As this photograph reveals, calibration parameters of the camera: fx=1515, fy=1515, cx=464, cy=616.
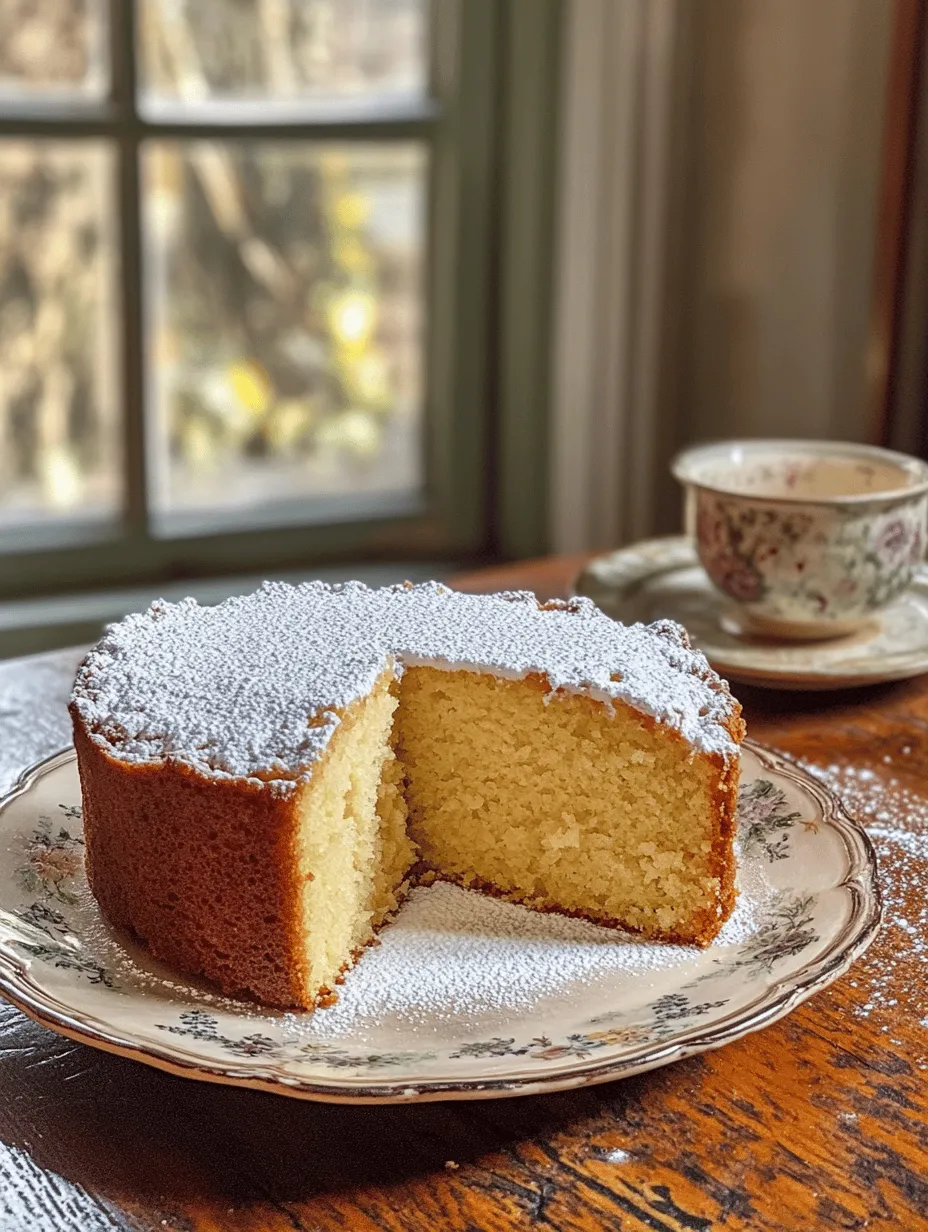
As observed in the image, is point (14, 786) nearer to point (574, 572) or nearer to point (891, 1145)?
point (891, 1145)

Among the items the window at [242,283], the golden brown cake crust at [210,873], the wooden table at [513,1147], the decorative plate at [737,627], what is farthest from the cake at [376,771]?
the window at [242,283]

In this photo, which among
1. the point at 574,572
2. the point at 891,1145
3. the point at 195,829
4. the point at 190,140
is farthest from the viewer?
the point at 190,140

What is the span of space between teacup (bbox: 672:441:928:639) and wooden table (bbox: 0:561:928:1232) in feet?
1.90

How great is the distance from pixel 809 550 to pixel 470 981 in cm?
67

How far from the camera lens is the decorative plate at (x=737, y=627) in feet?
4.72

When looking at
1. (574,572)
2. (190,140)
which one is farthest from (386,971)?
(190,140)

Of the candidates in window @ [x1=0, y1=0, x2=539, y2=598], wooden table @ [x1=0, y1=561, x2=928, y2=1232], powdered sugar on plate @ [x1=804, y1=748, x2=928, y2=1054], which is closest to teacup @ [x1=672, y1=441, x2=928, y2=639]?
powdered sugar on plate @ [x1=804, y1=748, x2=928, y2=1054]

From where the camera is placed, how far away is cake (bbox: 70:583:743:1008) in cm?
97

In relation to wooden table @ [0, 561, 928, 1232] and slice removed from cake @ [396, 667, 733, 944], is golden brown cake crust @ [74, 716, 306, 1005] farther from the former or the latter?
A: slice removed from cake @ [396, 667, 733, 944]

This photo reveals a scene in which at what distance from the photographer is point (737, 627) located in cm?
157

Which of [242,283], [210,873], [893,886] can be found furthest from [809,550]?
[242,283]

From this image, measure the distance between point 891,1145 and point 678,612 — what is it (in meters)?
0.81

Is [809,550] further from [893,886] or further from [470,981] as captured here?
[470,981]

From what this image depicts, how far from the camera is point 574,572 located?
1.84 m
